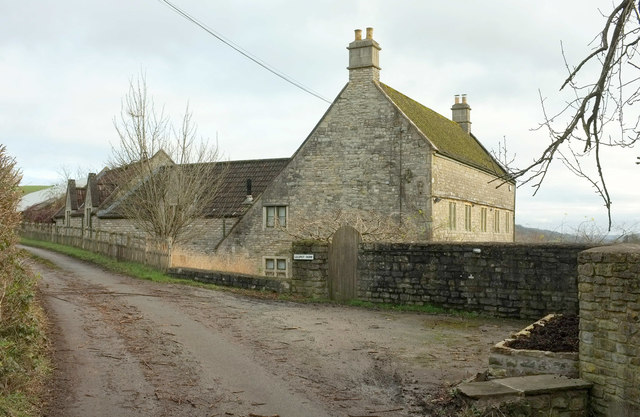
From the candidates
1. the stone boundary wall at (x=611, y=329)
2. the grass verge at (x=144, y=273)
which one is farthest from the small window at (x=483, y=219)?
the stone boundary wall at (x=611, y=329)

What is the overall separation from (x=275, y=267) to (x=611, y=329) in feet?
65.1

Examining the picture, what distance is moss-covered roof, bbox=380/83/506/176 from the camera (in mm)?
25141

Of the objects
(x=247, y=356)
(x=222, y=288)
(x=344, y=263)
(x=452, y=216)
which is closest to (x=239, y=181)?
(x=452, y=216)

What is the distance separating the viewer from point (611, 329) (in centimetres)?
738

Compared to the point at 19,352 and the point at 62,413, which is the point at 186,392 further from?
the point at 19,352

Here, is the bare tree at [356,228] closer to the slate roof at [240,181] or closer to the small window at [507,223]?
the slate roof at [240,181]

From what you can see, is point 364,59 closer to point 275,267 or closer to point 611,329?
point 275,267

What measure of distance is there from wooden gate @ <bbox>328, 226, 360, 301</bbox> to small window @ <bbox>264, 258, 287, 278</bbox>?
386 inches

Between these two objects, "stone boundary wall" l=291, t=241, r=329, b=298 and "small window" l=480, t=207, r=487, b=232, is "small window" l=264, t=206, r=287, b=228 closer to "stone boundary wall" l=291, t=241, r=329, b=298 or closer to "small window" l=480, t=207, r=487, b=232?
"stone boundary wall" l=291, t=241, r=329, b=298

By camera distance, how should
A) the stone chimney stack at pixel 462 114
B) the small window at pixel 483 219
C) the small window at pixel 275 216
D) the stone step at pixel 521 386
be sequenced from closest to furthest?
the stone step at pixel 521 386, the small window at pixel 275 216, the small window at pixel 483 219, the stone chimney stack at pixel 462 114

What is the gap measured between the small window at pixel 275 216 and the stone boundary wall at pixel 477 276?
1041cm

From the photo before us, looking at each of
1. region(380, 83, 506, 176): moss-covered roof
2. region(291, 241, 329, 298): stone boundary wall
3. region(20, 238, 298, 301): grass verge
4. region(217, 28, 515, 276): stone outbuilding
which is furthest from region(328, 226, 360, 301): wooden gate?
region(380, 83, 506, 176): moss-covered roof

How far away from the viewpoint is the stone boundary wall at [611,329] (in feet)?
23.2

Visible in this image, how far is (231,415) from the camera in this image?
674cm
